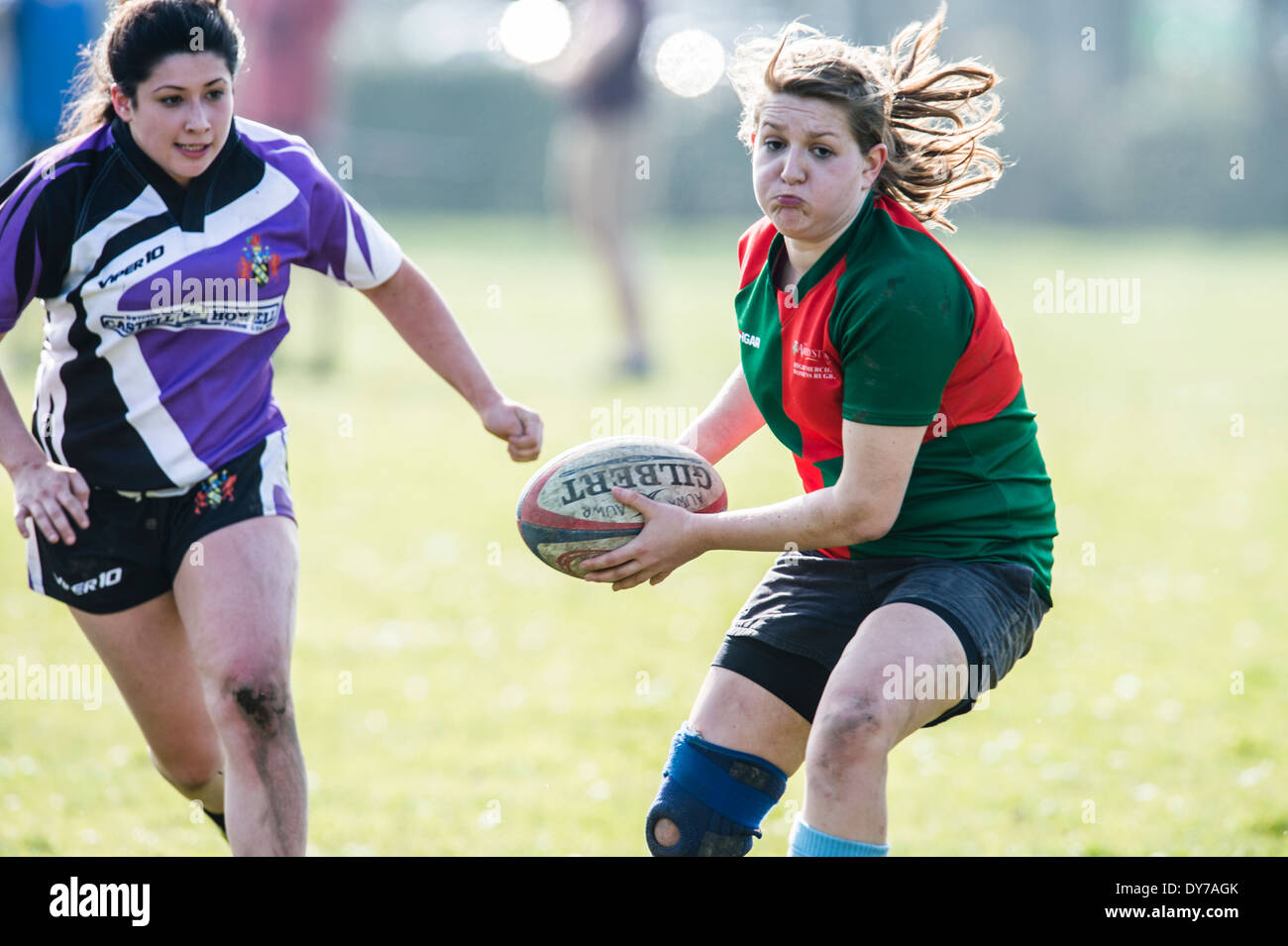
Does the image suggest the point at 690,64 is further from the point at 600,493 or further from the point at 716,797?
the point at 716,797

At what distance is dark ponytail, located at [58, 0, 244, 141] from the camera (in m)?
3.12

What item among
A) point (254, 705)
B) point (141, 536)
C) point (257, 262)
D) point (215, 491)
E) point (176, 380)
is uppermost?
point (257, 262)

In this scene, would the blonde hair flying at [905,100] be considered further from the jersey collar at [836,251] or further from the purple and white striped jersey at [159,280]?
the purple and white striped jersey at [159,280]

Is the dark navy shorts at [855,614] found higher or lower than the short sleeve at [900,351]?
lower

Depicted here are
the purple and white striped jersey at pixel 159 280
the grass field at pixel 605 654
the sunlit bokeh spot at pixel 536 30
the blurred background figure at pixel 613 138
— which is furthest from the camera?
the sunlit bokeh spot at pixel 536 30

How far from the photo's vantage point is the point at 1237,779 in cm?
456

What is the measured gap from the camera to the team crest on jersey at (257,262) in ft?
10.8

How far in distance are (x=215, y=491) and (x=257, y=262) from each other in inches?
21.0

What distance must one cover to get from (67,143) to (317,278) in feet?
28.5

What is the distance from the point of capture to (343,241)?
346cm

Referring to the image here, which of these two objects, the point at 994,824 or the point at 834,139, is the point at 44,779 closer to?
the point at 994,824

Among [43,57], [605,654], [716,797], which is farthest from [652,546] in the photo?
[43,57]
